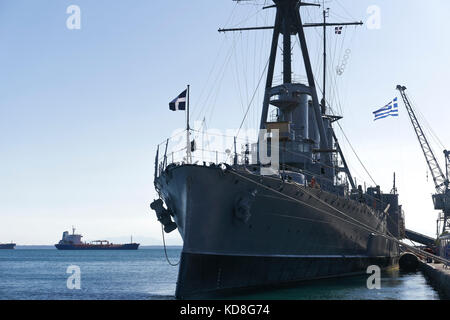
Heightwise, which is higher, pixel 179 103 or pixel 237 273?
pixel 179 103

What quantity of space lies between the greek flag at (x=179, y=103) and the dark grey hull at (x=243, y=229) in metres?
2.34

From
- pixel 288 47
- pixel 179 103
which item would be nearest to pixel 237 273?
pixel 179 103

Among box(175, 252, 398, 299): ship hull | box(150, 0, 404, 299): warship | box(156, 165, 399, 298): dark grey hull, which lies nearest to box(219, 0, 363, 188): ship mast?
box(150, 0, 404, 299): warship

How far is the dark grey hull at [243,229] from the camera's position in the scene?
1888 centimetres

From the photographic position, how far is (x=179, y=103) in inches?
790

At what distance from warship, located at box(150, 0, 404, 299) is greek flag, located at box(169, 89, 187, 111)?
1131mm

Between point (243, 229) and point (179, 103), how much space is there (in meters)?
5.15

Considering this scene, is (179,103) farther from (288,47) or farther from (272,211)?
(288,47)

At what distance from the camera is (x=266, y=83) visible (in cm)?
2897

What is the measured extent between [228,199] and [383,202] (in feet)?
74.0

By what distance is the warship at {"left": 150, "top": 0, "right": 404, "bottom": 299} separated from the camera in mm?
18953

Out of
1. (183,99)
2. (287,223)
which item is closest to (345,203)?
(287,223)
